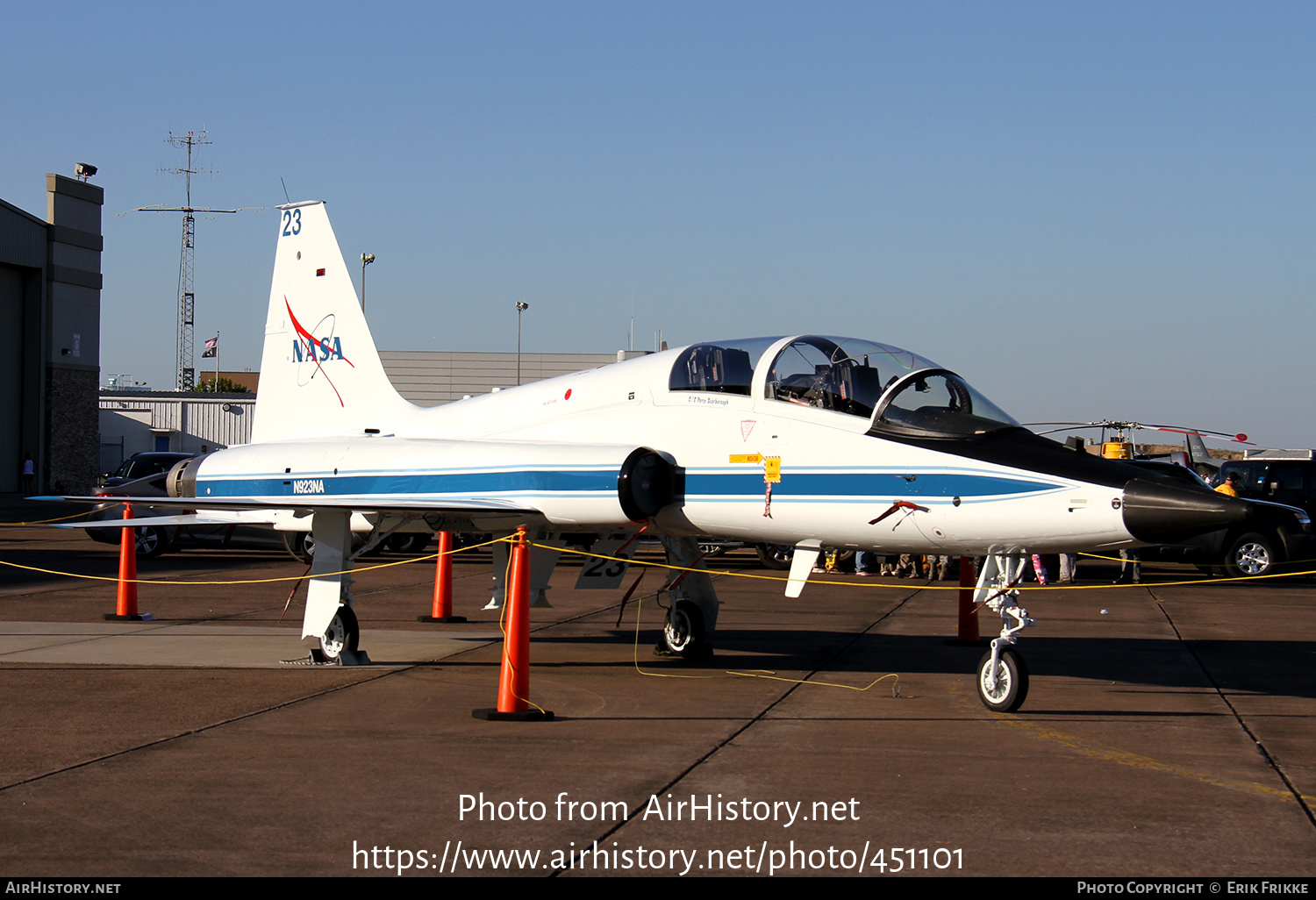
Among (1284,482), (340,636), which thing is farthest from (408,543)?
(1284,482)

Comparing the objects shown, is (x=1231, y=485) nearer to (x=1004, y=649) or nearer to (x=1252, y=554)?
(x=1252, y=554)

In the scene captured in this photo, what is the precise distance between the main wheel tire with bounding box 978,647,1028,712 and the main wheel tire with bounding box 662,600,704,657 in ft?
11.1

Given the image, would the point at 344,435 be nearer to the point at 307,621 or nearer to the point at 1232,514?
the point at 307,621

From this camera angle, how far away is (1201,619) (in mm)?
15633

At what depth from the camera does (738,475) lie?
941 centimetres

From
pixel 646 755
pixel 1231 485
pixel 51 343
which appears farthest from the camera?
pixel 51 343

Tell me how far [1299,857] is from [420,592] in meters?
14.1

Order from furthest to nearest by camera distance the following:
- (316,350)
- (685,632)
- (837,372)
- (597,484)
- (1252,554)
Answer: (1252,554), (316,350), (685,632), (597,484), (837,372)

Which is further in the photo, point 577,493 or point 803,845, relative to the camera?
point 577,493

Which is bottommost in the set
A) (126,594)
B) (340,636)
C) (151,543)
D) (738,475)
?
(151,543)

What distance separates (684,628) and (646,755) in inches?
175

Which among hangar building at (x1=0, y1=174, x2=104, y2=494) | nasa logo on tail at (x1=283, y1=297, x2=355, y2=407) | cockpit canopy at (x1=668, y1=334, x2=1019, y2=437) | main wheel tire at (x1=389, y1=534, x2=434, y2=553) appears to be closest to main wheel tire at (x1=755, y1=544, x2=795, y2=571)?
main wheel tire at (x1=389, y1=534, x2=434, y2=553)

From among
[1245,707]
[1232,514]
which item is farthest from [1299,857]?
[1245,707]
